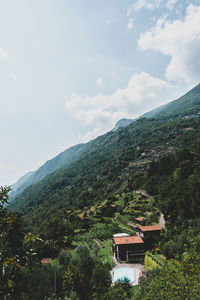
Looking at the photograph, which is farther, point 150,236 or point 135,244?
point 150,236

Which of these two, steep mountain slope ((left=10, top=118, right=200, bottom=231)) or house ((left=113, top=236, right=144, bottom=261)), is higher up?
steep mountain slope ((left=10, top=118, right=200, bottom=231))

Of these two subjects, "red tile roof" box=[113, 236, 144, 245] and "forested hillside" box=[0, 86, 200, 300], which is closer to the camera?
"forested hillside" box=[0, 86, 200, 300]

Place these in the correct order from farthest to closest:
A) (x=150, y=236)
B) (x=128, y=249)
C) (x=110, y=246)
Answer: (x=110, y=246), (x=150, y=236), (x=128, y=249)

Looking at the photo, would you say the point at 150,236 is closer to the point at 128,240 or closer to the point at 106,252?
the point at 128,240

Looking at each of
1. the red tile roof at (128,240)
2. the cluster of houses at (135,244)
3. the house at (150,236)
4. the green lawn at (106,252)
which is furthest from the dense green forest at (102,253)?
the red tile roof at (128,240)

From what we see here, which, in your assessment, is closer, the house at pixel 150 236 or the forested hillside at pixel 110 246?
the forested hillside at pixel 110 246

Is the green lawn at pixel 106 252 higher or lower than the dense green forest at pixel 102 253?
lower

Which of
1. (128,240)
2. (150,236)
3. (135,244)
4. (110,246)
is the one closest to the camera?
(135,244)

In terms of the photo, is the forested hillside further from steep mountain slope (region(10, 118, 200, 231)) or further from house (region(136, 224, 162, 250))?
steep mountain slope (region(10, 118, 200, 231))

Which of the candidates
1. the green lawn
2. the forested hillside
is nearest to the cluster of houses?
the forested hillside

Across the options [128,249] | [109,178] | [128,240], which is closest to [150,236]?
[128,240]

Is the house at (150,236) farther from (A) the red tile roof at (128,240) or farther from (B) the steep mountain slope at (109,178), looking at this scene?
(B) the steep mountain slope at (109,178)

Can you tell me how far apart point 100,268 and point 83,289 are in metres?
2.80

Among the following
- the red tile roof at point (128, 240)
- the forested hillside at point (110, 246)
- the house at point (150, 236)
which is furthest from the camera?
the house at point (150, 236)
